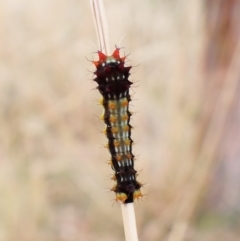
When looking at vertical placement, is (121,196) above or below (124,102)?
below

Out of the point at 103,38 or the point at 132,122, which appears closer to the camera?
the point at 103,38

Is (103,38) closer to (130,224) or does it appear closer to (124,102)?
(124,102)

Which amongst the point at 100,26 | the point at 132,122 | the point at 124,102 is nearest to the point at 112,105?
the point at 124,102

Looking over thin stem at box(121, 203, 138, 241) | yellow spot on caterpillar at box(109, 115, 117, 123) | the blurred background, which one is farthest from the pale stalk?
the blurred background

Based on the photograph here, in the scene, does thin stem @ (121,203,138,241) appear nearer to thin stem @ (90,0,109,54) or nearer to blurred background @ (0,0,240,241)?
thin stem @ (90,0,109,54)

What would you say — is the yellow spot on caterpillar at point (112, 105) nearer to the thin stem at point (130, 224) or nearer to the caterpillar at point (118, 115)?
the caterpillar at point (118, 115)

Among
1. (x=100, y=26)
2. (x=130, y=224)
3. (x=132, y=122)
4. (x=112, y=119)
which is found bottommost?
(x=130, y=224)

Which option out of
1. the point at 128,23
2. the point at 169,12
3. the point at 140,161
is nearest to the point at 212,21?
the point at 169,12
